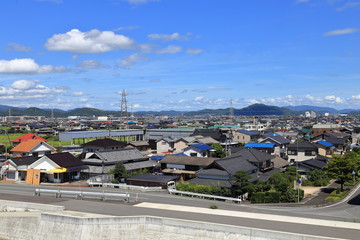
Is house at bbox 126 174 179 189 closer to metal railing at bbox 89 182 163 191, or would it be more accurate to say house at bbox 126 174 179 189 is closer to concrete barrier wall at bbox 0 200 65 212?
metal railing at bbox 89 182 163 191

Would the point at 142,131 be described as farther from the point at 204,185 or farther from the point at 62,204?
the point at 62,204

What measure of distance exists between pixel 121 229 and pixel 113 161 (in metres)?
23.2

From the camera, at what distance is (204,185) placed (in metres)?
31.0

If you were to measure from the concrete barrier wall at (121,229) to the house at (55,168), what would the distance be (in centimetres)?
1542

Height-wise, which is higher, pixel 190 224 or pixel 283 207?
pixel 190 224

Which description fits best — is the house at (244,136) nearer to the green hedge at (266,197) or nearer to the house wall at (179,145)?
the house wall at (179,145)

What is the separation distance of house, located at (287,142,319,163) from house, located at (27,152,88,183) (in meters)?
31.4

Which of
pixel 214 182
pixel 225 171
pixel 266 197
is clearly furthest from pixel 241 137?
pixel 266 197

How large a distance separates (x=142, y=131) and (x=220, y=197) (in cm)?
5454

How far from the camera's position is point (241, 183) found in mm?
29578

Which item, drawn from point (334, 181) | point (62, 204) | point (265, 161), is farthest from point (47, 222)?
point (334, 181)

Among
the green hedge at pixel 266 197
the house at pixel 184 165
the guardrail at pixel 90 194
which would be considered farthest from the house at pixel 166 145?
the guardrail at pixel 90 194

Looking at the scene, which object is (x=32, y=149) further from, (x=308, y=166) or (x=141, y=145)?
(x=308, y=166)

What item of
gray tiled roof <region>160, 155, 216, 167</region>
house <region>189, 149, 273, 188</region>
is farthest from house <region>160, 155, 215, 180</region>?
house <region>189, 149, 273, 188</region>
